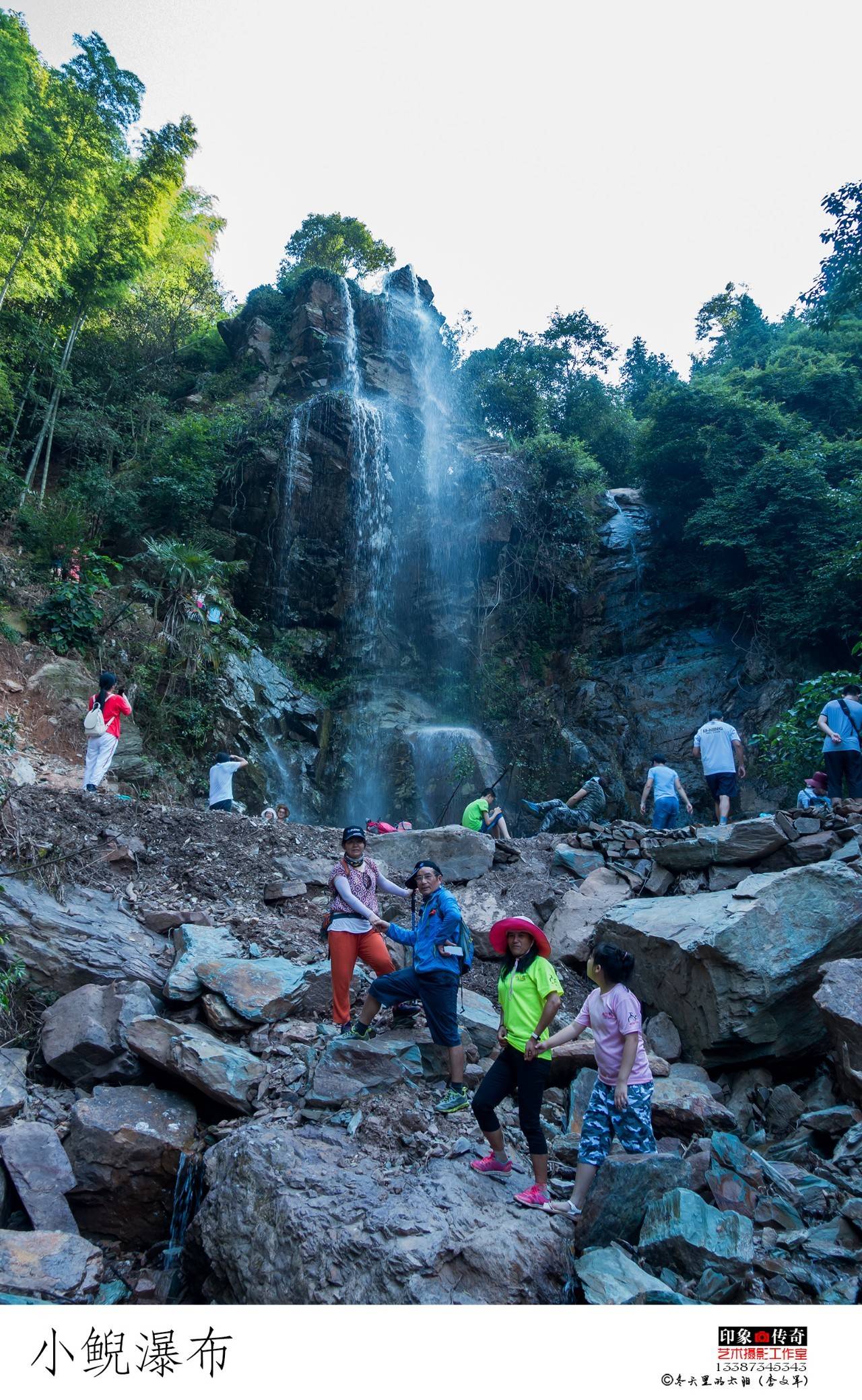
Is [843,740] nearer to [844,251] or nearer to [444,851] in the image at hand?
[444,851]

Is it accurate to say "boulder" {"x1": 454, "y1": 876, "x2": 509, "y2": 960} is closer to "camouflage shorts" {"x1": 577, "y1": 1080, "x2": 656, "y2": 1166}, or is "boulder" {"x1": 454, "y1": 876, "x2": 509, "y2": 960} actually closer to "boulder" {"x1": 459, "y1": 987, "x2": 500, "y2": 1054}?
"boulder" {"x1": 459, "y1": 987, "x2": 500, "y2": 1054}

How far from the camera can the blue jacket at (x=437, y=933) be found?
402cm

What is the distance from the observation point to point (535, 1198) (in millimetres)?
3264

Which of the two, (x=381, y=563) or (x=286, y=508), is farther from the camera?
(x=381, y=563)

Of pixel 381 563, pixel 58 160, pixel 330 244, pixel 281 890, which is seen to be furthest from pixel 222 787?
pixel 330 244

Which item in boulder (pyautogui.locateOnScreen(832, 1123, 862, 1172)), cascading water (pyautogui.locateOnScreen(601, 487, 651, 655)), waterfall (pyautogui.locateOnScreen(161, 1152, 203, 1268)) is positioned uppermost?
cascading water (pyautogui.locateOnScreen(601, 487, 651, 655))

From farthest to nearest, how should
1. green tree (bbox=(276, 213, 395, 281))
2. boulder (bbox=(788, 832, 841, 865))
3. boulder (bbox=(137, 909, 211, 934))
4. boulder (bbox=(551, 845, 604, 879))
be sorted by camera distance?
green tree (bbox=(276, 213, 395, 281)), boulder (bbox=(551, 845, 604, 879)), boulder (bbox=(788, 832, 841, 865)), boulder (bbox=(137, 909, 211, 934))

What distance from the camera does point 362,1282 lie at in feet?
9.43

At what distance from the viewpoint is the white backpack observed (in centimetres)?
791

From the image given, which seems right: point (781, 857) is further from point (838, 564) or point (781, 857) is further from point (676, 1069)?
point (838, 564)

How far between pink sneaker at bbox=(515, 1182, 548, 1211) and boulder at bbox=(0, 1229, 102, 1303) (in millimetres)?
1869

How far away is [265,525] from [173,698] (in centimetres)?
555

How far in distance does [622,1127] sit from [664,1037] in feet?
7.45

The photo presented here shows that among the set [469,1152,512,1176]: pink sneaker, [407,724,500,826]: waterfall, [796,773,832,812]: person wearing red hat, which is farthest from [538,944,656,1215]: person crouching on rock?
[407,724,500,826]: waterfall
